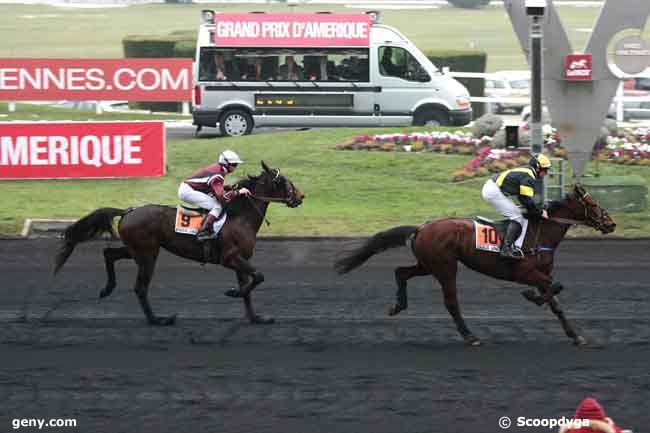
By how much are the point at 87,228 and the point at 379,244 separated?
10.9ft

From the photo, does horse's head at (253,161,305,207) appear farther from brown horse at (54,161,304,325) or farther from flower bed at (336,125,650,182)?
flower bed at (336,125,650,182)

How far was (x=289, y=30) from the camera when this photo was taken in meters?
28.8

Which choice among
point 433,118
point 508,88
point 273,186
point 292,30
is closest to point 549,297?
point 273,186

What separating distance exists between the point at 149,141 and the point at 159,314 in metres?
9.79

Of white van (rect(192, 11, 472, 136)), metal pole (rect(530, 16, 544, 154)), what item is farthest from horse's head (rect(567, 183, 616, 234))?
white van (rect(192, 11, 472, 136))

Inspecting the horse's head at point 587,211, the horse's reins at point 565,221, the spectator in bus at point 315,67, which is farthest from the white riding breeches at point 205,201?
the spectator in bus at point 315,67

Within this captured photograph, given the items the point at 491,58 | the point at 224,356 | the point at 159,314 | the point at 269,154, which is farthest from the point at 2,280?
the point at 491,58

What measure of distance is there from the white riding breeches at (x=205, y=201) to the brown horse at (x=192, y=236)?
76 mm

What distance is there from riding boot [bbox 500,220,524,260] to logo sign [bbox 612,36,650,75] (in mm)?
9320

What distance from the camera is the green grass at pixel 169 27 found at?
6312 centimetres

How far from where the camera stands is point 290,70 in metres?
28.8

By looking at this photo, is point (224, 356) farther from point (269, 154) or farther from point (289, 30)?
point (289, 30)

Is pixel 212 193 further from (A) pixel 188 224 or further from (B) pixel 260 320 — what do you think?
(B) pixel 260 320

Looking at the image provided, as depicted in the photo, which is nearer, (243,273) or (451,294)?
(451,294)
